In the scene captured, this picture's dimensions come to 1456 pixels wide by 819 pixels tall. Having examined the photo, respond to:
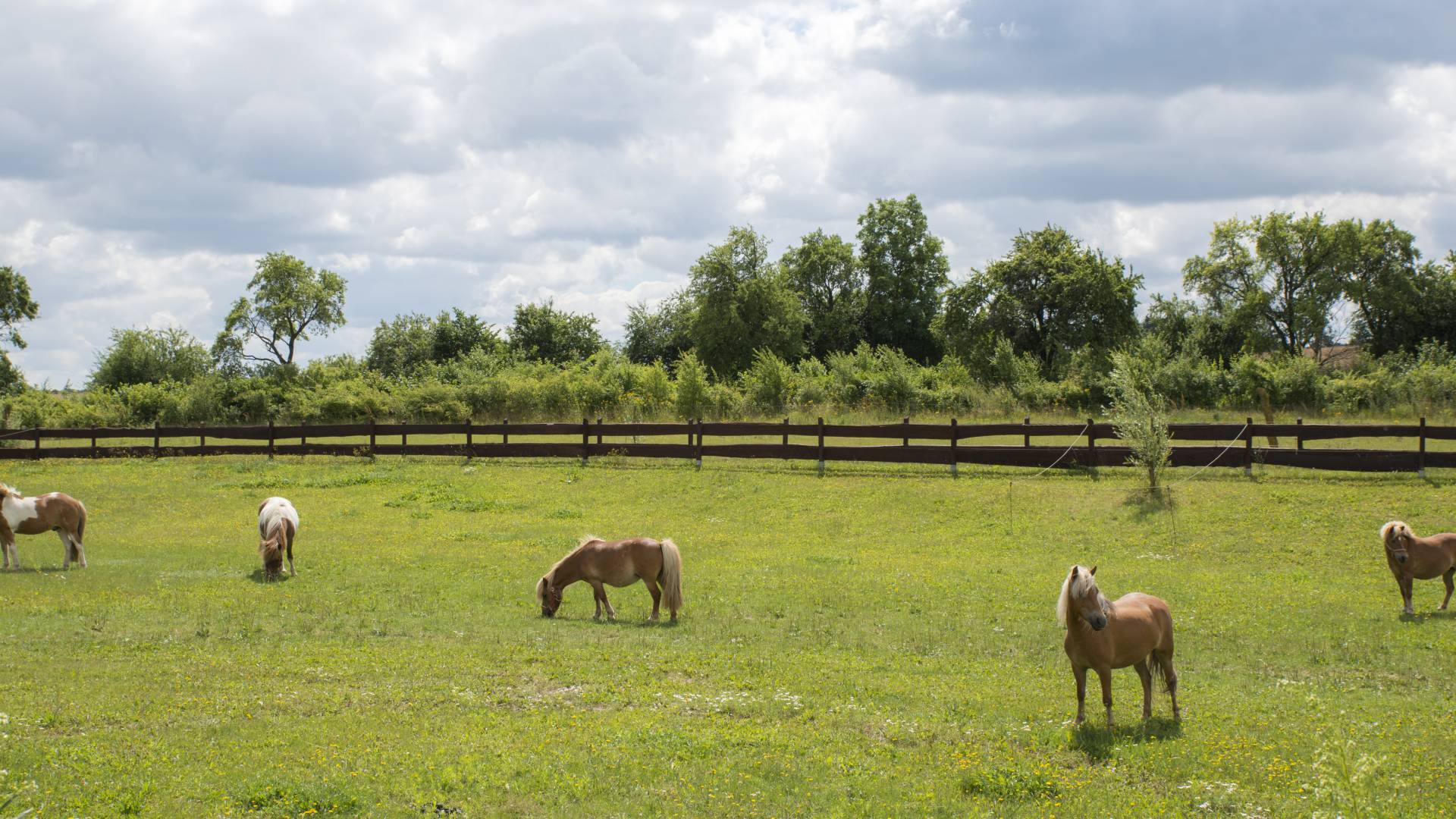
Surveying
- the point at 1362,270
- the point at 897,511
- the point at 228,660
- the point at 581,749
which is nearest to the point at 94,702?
the point at 228,660

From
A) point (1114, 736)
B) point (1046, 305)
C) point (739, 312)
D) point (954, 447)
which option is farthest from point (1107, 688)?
point (739, 312)

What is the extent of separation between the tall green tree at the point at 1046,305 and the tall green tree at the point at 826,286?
1477cm

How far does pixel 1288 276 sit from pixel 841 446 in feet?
134

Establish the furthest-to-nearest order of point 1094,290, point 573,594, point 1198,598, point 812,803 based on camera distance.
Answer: point 1094,290
point 573,594
point 1198,598
point 812,803

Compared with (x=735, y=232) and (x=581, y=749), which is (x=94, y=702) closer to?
(x=581, y=749)

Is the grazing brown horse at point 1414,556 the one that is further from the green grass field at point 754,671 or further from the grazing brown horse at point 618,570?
the grazing brown horse at point 618,570

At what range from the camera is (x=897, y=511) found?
65.8 ft

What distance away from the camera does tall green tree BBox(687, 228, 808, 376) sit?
189 feet

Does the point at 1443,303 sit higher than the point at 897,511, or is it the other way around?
the point at 1443,303

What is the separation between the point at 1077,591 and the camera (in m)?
6.94

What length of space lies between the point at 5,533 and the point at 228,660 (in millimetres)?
8134

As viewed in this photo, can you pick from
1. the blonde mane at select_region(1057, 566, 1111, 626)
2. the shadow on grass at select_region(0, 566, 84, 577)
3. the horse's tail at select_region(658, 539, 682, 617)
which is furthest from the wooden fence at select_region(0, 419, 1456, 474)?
the blonde mane at select_region(1057, 566, 1111, 626)

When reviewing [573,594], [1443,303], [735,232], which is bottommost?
[573,594]

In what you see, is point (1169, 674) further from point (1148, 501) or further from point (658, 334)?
point (658, 334)
